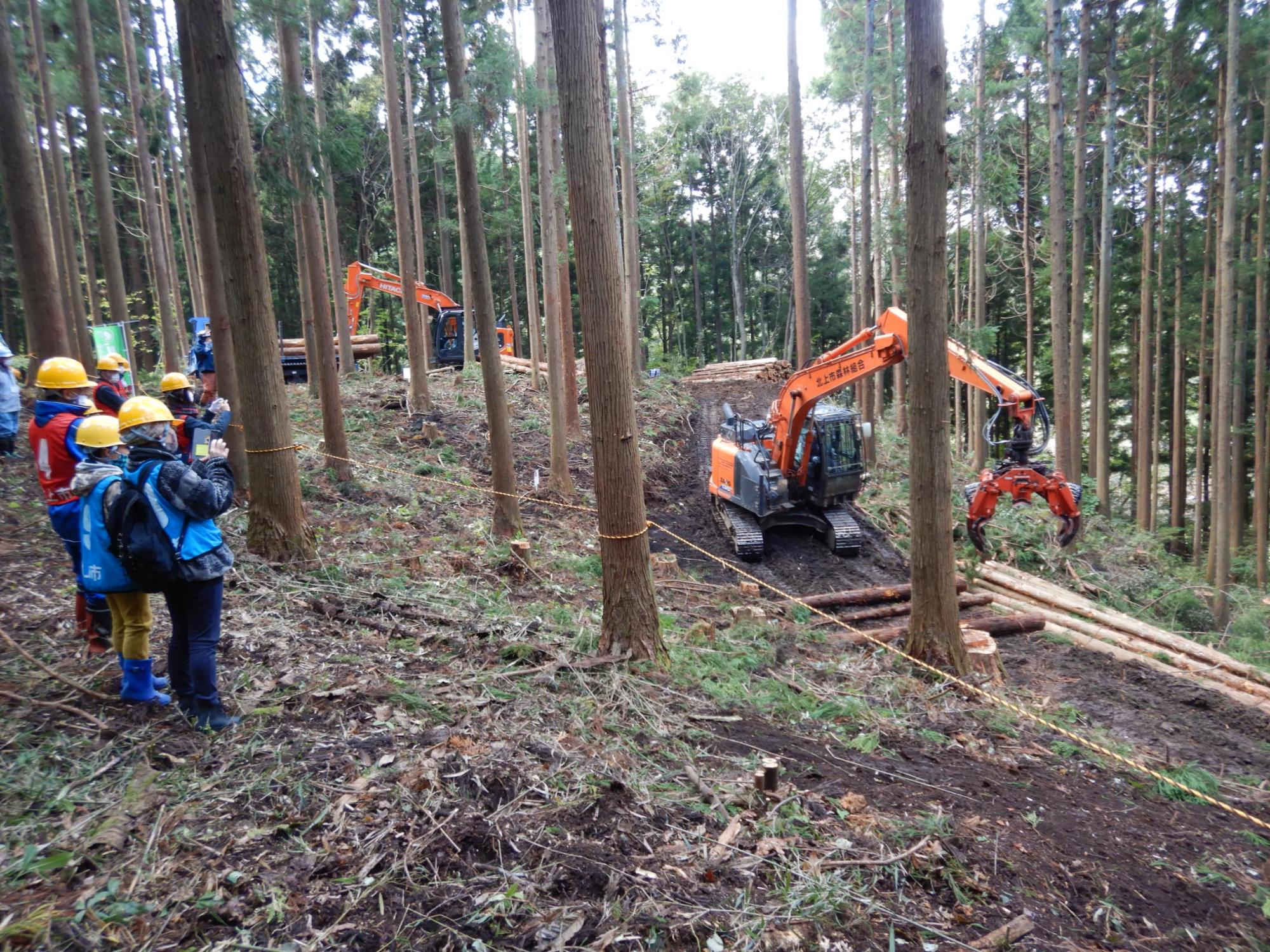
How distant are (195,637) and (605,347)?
316 cm

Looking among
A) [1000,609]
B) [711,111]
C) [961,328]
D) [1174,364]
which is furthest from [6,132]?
[711,111]

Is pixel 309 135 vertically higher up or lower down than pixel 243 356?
higher up

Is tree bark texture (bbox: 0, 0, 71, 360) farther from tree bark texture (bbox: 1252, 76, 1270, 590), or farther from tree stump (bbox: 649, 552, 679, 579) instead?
tree bark texture (bbox: 1252, 76, 1270, 590)

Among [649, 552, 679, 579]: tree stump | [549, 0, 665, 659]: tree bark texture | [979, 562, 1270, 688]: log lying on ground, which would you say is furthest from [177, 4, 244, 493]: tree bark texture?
[979, 562, 1270, 688]: log lying on ground

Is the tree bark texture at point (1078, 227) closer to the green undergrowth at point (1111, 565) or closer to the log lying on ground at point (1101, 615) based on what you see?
the green undergrowth at point (1111, 565)

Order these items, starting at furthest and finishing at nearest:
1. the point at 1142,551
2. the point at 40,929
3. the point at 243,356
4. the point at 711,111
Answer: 1. the point at 711,111
2. the point at 1142,551
3. the point at 243,356
4. the point at 40,929

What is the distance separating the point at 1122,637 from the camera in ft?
28.8

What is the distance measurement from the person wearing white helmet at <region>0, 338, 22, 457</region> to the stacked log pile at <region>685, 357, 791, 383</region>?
68.2 ft

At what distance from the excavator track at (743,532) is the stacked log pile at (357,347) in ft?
39.7

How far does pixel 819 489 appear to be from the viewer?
12352 millimetres

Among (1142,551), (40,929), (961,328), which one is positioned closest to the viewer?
(40,929)

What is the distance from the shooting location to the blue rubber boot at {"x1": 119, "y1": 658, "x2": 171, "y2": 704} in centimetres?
421

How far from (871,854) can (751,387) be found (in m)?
22.6

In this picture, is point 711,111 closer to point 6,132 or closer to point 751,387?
point 751,387
